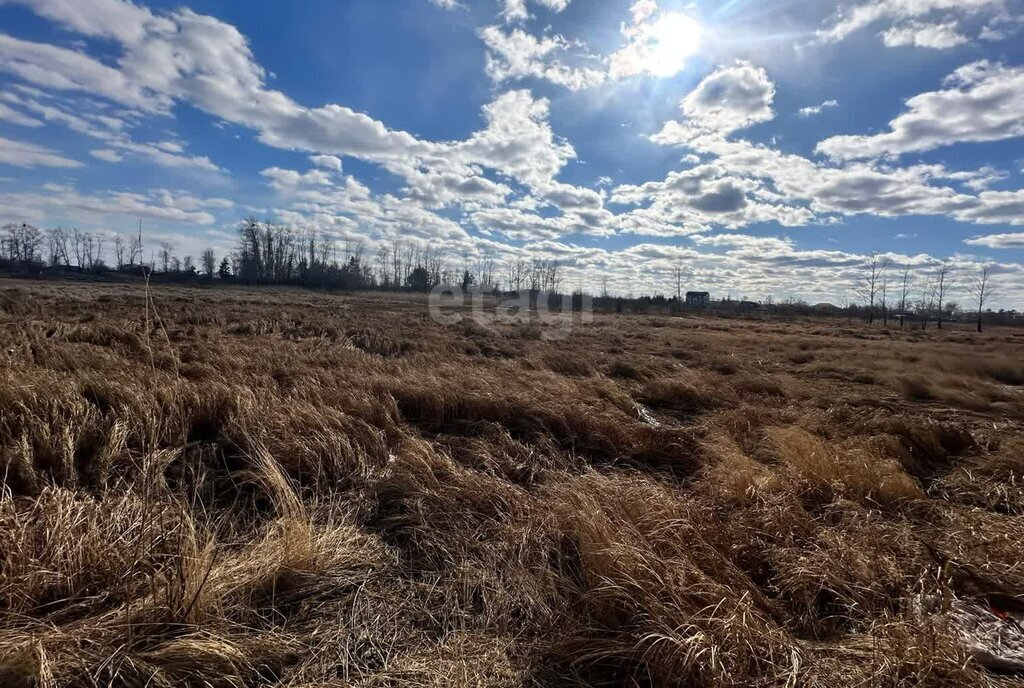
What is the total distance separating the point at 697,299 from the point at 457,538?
9134cm

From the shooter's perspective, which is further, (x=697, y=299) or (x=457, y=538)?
(x=697, y=299)

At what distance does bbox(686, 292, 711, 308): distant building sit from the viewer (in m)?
80.4

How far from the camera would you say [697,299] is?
8731cm

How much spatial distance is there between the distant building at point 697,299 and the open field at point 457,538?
7829cm

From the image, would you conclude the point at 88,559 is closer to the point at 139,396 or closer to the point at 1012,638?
the point at 139,396

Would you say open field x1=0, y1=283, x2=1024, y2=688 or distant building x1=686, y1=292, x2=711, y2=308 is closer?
open field x1=0, y1=283, x2=1024, y2=688

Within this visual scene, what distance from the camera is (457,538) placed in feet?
10.5

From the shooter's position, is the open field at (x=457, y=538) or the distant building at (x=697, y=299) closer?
the open field at (x=457, y=538)

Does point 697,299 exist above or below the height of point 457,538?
above

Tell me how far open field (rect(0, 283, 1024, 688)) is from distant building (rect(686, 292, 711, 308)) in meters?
78.3

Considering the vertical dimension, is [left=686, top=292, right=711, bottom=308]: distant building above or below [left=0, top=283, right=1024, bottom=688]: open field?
above

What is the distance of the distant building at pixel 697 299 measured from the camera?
8038 cm

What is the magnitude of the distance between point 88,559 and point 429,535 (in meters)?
1.79

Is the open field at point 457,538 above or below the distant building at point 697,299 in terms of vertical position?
below
